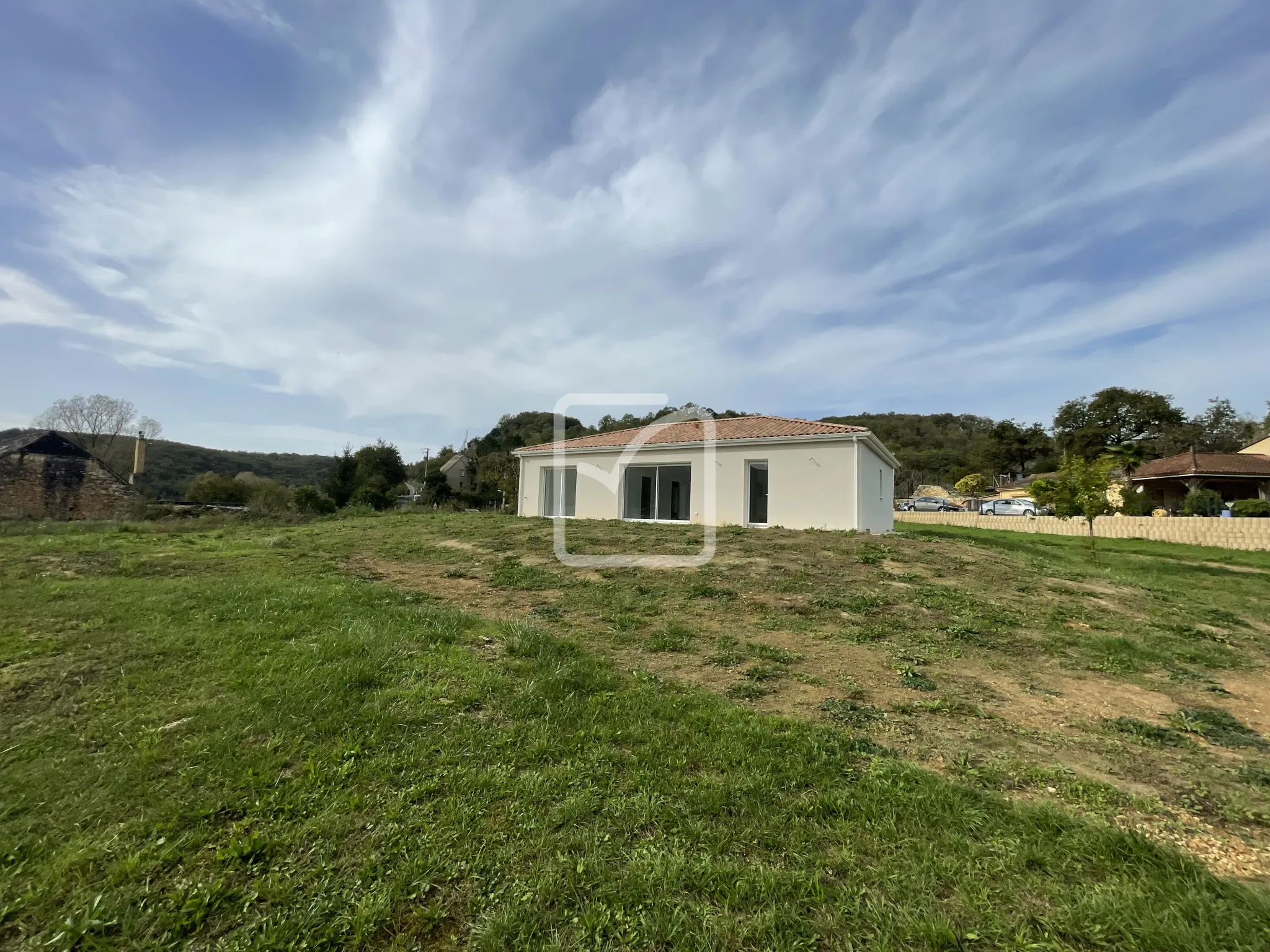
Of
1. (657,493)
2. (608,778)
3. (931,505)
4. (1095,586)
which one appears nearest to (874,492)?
(657,493)

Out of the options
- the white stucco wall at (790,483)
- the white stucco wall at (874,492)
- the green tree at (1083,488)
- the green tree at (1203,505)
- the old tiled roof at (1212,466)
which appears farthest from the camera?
the old tiled roof at (1212,466)

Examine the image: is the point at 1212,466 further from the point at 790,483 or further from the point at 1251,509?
the point at 790,483

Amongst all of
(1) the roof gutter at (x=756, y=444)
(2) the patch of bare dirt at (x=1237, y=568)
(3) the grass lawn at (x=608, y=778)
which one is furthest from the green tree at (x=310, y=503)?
(2) the patch of bare dirt at (x=1237, y=568)

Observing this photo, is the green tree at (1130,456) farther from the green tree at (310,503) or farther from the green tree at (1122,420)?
the green tree at (310,503)

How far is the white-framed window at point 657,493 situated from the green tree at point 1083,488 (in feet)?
32.9

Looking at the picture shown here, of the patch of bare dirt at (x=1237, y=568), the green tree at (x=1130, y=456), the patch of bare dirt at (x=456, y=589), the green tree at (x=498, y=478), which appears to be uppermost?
the green tree at (x=1130, y=456)

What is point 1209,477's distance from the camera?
2842cm

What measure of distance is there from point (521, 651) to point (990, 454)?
5712cm

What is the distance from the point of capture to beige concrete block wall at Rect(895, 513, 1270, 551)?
1719 cm

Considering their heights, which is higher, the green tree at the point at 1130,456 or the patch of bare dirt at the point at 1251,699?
the green tree at the point at 1130,456

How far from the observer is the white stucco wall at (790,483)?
14.1 m

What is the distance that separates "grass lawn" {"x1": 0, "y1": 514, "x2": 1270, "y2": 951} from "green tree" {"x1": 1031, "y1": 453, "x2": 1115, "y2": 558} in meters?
8.74

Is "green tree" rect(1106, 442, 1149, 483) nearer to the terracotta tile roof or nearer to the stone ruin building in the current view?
the terracotta tile roof

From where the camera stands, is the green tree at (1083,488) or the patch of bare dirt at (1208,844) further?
the green tree at (1083,488)
